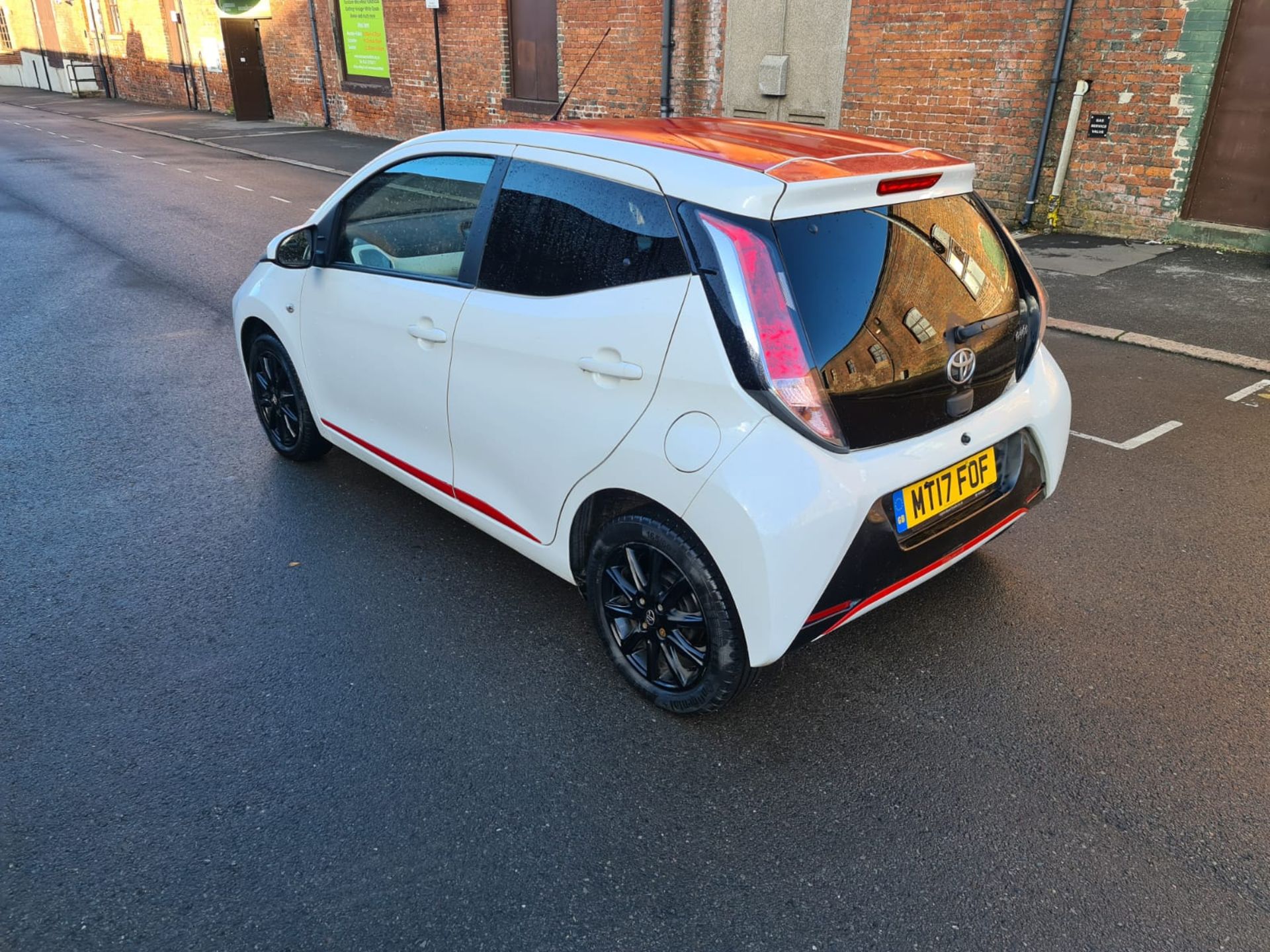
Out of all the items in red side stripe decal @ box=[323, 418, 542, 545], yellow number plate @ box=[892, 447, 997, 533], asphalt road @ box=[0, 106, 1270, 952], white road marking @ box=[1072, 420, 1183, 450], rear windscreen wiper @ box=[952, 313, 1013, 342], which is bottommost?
asphalt road @ box=[0, 106, 1270, 952]

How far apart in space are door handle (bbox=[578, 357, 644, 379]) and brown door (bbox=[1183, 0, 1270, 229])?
8.88 metres

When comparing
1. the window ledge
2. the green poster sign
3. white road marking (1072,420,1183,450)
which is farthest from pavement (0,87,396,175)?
white road marking (1072,420,1183,450)

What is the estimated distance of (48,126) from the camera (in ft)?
75.9

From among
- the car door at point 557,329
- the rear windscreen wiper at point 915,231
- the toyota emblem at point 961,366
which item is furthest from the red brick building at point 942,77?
the car door at point 557,329

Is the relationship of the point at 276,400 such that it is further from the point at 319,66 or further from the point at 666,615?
the point at 319,66

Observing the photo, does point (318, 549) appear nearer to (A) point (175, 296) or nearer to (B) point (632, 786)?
(B) point (632, 786)

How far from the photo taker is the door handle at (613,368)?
106 inches

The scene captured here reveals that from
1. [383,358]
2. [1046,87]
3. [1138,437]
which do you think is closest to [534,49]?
[1046,87]

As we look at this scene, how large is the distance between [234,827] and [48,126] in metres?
26.6

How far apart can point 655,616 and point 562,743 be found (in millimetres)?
484

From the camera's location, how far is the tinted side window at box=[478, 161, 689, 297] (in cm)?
269

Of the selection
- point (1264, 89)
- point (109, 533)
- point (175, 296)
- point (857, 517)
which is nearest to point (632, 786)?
point (857, 517)

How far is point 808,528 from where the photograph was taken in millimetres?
2459

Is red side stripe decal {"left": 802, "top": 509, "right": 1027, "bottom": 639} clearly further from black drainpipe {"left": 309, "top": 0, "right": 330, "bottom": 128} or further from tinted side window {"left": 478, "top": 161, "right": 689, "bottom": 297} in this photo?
black drainpipe {"left": 309, "top": 0, "right": 330, "bottom": 128}
